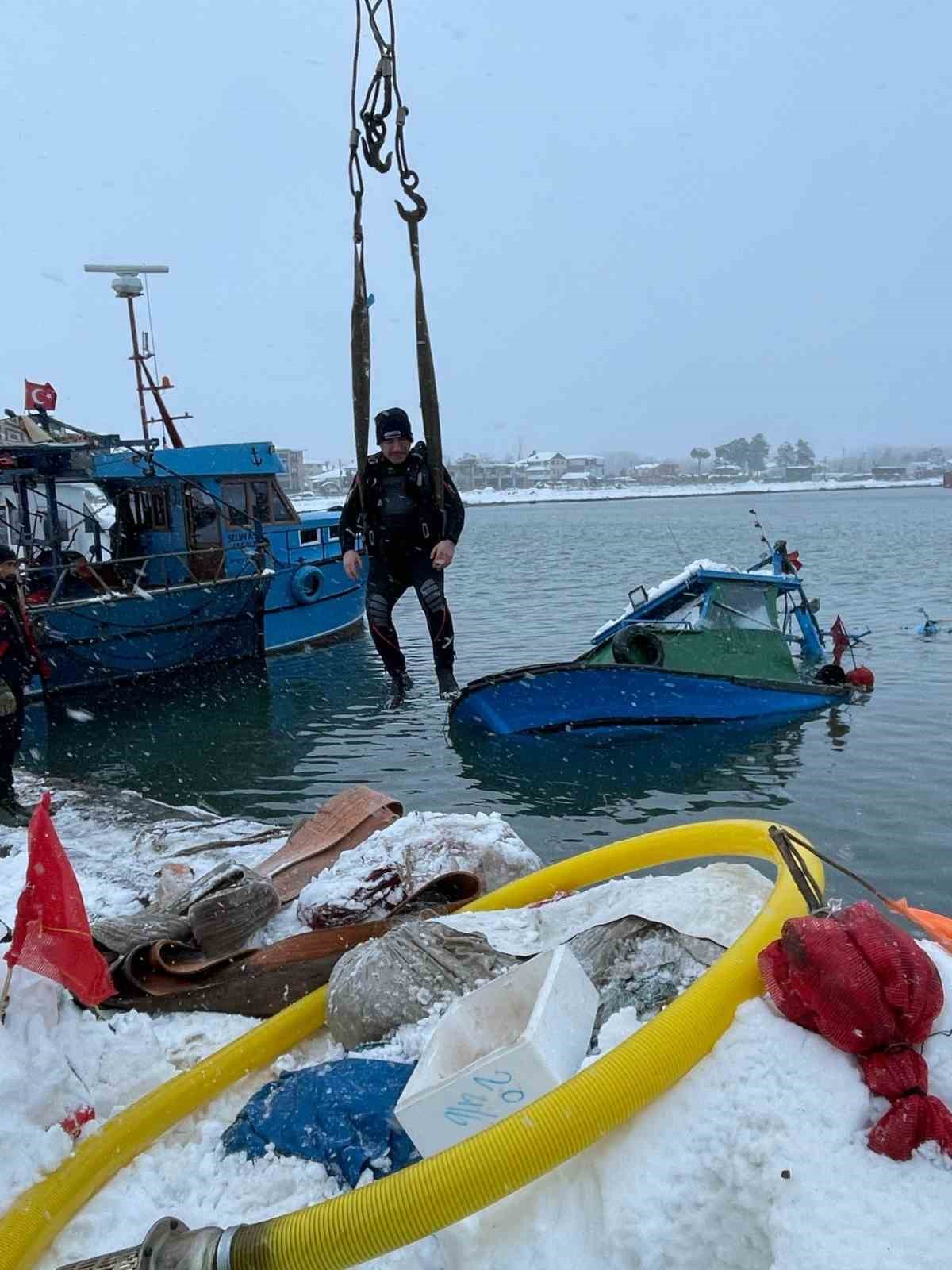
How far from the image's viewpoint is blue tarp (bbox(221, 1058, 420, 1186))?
100 inches

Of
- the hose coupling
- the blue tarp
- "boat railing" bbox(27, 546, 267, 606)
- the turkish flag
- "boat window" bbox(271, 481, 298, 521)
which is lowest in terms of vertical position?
the blue tarp

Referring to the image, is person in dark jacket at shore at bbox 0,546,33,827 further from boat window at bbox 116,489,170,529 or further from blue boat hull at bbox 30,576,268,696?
boat window at bbox 116,489,170,529

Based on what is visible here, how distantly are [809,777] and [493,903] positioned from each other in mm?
6807

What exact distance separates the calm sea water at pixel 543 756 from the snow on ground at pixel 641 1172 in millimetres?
A: 5049

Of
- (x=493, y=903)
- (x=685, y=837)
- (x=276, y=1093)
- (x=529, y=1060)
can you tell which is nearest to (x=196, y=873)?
(x=493, y=903)

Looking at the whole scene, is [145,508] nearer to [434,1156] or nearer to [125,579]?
[125,579]

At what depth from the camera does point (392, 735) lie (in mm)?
12422

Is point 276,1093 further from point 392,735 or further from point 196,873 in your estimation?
point 392,735

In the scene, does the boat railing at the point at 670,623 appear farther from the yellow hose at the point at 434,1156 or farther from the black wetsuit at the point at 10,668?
the yellow hose at the point at 434,1156

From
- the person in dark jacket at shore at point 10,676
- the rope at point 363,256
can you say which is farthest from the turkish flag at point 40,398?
the rope at point 363,256

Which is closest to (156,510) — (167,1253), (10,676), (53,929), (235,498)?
(235,498)

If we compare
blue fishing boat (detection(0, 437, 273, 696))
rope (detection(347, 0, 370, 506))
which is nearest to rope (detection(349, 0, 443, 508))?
rope (detection(347, 0, 370, 506))

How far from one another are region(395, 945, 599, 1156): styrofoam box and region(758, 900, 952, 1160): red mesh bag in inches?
20.7

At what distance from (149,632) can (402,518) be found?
9.28 m
